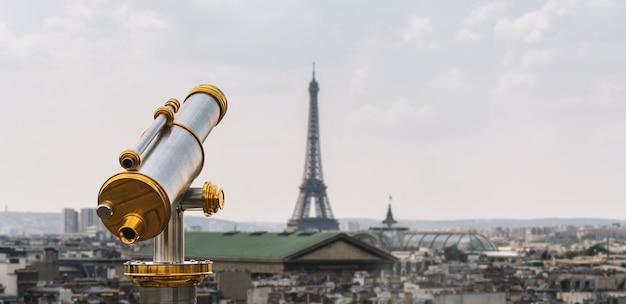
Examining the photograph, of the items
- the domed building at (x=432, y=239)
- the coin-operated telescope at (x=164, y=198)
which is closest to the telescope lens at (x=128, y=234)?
the coin-operated telescope at (x=164, y=198)

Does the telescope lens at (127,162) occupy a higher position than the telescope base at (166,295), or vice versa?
the telescope lens at (127,162)

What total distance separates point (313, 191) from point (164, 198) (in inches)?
6582

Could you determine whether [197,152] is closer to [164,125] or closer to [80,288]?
[164,125]

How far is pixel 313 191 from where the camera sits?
172000 mm

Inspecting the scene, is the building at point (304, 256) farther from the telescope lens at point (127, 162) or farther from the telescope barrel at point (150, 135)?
the telescope lens at point (127, 162)

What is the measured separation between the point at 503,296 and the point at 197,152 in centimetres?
4971

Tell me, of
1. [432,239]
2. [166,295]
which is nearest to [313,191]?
[432,239]

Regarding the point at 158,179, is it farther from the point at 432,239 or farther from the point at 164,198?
the point at 432,239

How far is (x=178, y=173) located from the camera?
507cm

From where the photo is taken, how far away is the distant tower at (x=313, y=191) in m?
172

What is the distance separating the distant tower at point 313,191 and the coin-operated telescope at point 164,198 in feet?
543

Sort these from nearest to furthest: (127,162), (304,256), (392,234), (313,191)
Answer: (127,162)
(304,256)
(313,191)
(392,234)

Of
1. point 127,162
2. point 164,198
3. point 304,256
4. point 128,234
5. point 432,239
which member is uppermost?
point 432,239

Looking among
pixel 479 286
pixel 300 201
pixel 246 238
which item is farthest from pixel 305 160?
pixel 479 286
